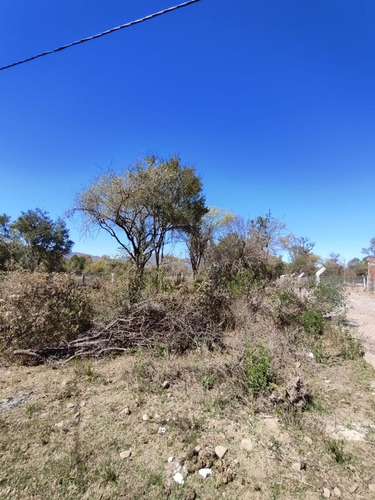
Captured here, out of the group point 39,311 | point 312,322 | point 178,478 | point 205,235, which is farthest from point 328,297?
point 205,235

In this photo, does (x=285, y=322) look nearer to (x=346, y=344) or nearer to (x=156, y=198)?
(x=346, y=344)

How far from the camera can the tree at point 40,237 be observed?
21.9m

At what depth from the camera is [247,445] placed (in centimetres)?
234

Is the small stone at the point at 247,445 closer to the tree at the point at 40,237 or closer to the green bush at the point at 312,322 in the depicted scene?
the green bush at the point at 312,322

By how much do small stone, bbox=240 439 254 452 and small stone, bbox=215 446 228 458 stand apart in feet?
0.54

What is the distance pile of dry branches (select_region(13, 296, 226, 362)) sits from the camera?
4.48 meters

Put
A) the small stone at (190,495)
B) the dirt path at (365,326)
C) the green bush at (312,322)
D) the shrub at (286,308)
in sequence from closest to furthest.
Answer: the small stone at (190,495) → the dirt path at (365,326) → the green bush at (312,322) → the shrub at (286,308)

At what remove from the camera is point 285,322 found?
588cm

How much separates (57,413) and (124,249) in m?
12.1

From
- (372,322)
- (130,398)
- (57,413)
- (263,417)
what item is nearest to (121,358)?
(130,398)

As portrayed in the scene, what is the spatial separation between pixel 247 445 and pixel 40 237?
23.9 m

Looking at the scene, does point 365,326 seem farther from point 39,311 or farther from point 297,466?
point 39,311

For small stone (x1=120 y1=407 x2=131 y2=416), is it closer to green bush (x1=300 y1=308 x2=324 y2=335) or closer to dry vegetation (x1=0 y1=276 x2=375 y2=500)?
dry vegetation (x1=0 y1=276 x2=375 y2=500)

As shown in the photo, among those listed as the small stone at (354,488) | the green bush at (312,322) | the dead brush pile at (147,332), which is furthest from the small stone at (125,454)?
the green bush at (312,322)
